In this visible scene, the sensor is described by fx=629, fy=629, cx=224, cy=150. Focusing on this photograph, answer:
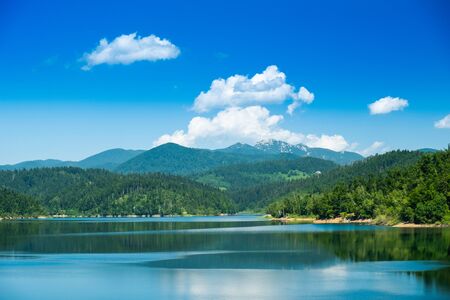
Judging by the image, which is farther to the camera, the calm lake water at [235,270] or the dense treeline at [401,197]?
the dense treeline at [401,197]

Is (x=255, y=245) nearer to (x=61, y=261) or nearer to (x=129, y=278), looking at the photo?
(x=61, y=261)

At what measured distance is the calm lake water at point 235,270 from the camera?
49.9 meters

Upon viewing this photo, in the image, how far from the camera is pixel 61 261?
3031 inches

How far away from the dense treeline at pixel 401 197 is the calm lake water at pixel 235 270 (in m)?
35.4

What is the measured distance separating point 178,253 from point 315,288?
3727 cm

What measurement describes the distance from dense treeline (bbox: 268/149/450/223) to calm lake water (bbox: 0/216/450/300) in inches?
1394

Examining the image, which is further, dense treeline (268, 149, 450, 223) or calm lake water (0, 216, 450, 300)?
dense treeline (268, 149, 450, 223)

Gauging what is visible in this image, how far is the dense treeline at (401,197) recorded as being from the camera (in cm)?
13488

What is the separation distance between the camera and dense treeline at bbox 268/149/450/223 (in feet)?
443

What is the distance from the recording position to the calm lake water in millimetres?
49875

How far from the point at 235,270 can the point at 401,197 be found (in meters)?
101

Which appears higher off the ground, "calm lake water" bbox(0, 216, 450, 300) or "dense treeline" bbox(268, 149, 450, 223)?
"dense treeline" bbox(268, 149, 450, 223)

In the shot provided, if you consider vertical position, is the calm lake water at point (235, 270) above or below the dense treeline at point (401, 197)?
below

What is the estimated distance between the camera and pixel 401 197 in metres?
155
